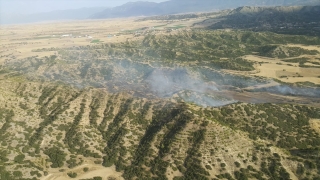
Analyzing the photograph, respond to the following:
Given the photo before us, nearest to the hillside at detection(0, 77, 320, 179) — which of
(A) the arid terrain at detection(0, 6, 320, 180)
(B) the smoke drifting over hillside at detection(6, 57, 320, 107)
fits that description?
(A) the arid terrain at detection(0, 6, 320, 180)

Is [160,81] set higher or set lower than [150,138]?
higher

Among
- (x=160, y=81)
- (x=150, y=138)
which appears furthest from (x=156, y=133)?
(x=160, y=81)

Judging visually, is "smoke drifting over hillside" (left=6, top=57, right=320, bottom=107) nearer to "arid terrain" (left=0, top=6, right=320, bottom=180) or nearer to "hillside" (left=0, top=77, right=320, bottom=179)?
"arid terrain" (left=0, top=6, right=320, bottom=180)

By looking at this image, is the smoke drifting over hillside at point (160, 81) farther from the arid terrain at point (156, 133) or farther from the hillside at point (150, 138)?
the hillside at point (150, 138)

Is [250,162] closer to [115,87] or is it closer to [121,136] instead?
[121,136]

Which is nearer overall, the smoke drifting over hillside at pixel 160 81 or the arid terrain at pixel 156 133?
the arid terrain at pixel 156 133

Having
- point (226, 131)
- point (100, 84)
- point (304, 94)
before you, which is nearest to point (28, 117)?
point (100, 84)

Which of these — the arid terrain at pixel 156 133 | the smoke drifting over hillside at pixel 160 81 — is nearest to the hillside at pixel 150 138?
the arid terrain at pixel 156 133

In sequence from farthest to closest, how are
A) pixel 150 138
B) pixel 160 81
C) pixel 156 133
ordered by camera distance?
1. pixel 160 81
2. pixel 156 133
3. pixel 150 138

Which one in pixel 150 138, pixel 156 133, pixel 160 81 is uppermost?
pixel 160 81

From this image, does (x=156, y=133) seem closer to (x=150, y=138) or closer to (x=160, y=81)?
(x=150, y=138)

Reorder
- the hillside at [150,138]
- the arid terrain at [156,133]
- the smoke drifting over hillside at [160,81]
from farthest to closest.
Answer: the smoke drifting over hillside at [160,81], the arid terrain at [156,133], the hillside at [150,138]
